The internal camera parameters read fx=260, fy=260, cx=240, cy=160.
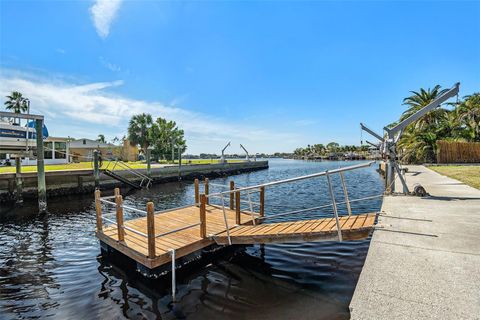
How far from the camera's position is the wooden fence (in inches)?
1121

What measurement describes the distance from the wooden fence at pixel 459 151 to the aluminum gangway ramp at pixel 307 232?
3047cm

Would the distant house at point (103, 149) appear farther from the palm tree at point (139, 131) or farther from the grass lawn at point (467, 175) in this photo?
the grass lawn at point (467, 175)

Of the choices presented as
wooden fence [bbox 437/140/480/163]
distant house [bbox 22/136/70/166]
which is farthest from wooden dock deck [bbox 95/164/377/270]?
distant house [bbox 22/136/70/166]

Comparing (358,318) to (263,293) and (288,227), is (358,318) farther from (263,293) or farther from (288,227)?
(288,227)

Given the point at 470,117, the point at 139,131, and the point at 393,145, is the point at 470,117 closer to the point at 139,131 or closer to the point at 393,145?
the point at 393,145

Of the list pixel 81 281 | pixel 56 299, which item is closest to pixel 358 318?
pixel 56 299

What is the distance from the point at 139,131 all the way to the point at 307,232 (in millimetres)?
53214

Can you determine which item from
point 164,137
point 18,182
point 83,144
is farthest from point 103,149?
point 18,182

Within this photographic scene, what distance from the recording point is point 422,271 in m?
3.22

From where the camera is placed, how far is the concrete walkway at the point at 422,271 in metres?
2.52

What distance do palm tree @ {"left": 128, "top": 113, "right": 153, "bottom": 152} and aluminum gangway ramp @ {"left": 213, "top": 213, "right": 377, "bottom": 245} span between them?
165 feet

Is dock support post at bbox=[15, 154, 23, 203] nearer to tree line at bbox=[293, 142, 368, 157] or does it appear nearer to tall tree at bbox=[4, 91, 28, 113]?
tall tree at bbox=[4, 91, 28, 113]

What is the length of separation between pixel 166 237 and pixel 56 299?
7.68ft

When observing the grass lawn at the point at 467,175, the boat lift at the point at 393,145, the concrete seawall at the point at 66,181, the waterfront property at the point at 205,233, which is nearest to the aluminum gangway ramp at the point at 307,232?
A: the waterfront property at the point at 205,233
